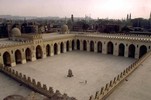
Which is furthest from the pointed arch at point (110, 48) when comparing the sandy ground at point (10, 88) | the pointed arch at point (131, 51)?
the sandy ground at point (10, 88)

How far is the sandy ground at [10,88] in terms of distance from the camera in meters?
16.6

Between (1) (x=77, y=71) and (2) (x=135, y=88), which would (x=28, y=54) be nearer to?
(1) (x=77, y=71)

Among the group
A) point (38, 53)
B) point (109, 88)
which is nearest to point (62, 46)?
point (38, 53)

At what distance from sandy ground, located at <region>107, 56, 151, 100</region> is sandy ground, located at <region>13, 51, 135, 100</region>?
20.2 feet

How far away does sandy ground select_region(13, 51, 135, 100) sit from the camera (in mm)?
24048

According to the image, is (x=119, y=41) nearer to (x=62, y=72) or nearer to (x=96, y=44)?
(x=96, y=44)

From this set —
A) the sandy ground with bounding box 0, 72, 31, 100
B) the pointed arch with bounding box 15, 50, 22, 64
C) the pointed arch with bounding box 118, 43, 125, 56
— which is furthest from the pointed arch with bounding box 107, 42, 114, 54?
the sandy ground with bounding box 0, 72, 31, 100

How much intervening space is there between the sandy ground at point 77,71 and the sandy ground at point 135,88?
615 cm

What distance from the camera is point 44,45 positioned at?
40875 mm

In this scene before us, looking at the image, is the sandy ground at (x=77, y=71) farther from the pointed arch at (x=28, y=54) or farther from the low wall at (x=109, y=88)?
the low wall at (x=109, y=88)

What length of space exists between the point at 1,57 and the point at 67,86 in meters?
16.0

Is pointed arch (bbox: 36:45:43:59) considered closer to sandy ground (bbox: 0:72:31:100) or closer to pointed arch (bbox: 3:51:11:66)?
pointed arch (bbox: 3:51:11:66)

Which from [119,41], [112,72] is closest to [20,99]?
[112,72]

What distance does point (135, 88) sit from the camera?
Answer: 52.9ft
